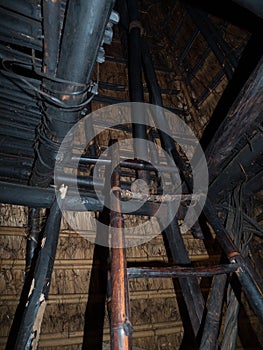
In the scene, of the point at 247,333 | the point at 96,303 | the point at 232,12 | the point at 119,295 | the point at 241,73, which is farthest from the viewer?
the point at 232,12

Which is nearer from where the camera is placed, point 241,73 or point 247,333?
point 247,333

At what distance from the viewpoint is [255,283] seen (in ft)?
4.42

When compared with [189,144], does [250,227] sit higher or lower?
lower

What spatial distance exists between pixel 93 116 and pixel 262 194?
2.60 metres

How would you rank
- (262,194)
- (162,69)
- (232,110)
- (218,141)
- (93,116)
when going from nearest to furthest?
(232,110) → (218,141) → (262,194) → (93,116) → (162,69)

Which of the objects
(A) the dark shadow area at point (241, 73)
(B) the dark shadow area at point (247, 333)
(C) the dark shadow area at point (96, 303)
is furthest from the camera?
(A) the dark shadow area at point (241, 73)

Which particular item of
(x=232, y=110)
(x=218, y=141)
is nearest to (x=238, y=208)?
(x=218, y=141)

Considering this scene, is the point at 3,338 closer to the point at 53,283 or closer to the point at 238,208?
the point at 53,283

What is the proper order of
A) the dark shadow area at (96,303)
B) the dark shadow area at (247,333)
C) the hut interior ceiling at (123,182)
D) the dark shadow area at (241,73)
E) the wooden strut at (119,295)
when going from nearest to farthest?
the wooden strut at (119,295)
the hut interior ceiling at (123,182)
the dark shadow area at (96,303)
the dark shadow area at (247,333)
the dark shadow area at (241,73)

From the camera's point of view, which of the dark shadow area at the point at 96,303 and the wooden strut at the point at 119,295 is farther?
the dark shadow area at the point at 96,303

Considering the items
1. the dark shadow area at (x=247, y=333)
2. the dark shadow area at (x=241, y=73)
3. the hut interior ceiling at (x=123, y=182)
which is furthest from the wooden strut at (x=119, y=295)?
the dark shadow area at (x=241, y=73)

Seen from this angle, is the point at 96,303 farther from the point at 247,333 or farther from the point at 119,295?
the point at 119,295

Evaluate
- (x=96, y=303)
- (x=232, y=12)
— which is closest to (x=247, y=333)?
(x=96, y=303)

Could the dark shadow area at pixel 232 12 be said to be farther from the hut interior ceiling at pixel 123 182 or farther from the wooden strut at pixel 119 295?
the wooden strut at pixel 119 295
